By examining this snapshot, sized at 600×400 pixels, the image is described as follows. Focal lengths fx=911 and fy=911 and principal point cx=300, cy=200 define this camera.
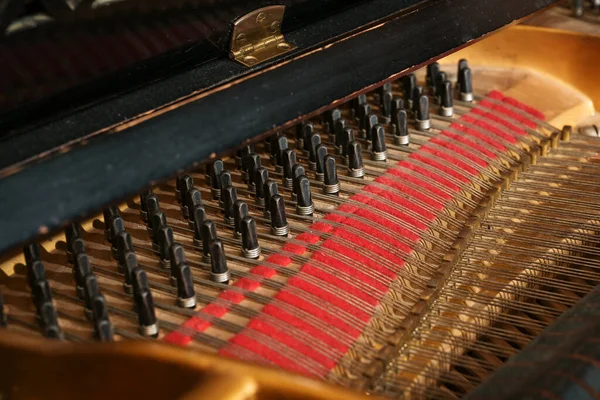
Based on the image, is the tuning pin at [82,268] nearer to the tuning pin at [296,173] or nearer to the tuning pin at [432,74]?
the tuning pin at [296,173]

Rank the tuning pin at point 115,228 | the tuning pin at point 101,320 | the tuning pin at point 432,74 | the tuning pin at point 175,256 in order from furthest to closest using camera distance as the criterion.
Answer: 1. the tuning pin at point 432,74
2. the tuning pin at point 115,228
3. the tuning pin at point 175,256
4. the tuning pin at point 101,320

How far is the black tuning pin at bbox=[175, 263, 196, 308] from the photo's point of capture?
1.91m

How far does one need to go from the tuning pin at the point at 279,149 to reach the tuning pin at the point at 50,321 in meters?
0.76

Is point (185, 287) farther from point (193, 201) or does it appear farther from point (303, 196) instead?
point (303, 196)

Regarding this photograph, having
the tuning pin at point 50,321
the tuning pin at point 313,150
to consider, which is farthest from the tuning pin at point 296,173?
the tuning pin at point 50,321

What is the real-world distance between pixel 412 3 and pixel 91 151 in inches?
40.4

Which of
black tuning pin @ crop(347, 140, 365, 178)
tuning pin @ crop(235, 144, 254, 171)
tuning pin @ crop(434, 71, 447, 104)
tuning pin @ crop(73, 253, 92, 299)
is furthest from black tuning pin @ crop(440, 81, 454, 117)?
tuning pin @ crop(73, 253, 92, 299)

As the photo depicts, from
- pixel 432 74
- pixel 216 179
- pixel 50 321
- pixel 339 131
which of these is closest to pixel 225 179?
pixel 216 179

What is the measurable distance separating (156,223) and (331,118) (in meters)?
0.67

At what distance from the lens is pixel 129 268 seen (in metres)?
1.91

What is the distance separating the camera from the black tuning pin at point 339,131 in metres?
2.44

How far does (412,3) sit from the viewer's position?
2412 millimetres

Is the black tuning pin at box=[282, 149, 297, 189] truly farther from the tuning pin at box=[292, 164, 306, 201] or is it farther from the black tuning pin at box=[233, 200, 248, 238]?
the black tuning pin at box=[233, 200, 248, 238]

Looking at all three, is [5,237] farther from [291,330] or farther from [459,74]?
[459,74]
